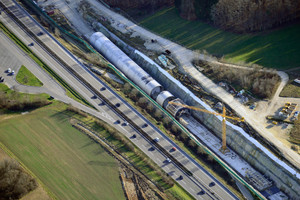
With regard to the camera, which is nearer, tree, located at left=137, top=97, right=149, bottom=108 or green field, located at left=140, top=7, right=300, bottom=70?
tree, located at left=137, top=97, right=149, bottom=108

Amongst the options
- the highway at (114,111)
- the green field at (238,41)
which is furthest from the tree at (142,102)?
the green field at (238,41)

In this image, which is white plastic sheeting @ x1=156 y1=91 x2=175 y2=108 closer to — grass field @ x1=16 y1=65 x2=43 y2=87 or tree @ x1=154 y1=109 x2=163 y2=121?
tree @ x1=154 y1=109 x2=163 y2=121

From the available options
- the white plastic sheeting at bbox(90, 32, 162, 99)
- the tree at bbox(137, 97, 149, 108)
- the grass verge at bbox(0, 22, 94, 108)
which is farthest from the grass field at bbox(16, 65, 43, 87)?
the tree at bbox(137, 97, 149, 108)

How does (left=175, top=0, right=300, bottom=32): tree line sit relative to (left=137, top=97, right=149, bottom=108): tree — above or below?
above

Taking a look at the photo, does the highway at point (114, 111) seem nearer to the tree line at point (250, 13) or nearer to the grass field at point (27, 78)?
the grass field at point (27, 78)

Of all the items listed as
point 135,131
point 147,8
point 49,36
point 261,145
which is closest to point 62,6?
point 49,36
